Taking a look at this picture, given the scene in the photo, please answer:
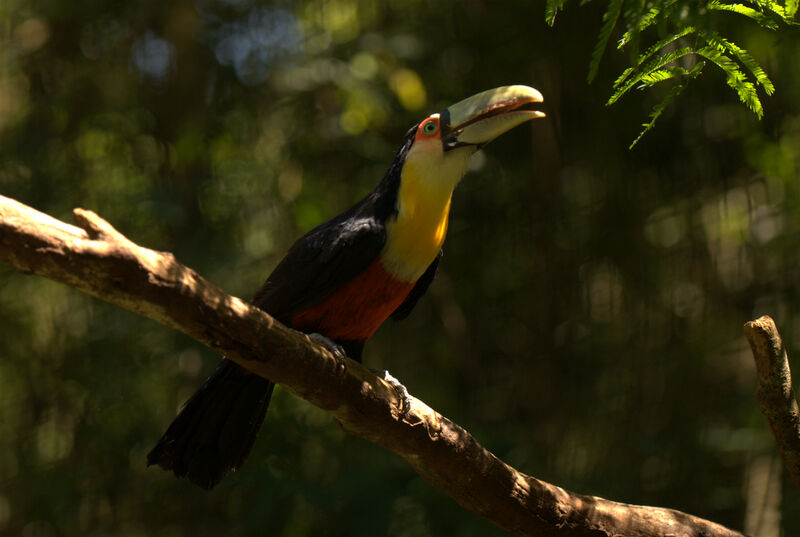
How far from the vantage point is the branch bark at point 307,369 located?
57.2 inches

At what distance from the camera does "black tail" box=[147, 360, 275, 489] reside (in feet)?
8.29

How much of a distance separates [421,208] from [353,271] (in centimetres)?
34

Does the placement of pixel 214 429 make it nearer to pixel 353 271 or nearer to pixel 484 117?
pixel 353 271

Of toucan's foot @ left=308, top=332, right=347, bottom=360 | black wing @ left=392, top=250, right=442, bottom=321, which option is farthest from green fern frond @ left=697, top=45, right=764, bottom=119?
black wing @ left=392, top=250, right=442, bottom=321

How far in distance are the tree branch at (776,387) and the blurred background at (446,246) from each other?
1.55 metres

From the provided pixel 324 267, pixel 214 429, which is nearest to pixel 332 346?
pixel 324 267

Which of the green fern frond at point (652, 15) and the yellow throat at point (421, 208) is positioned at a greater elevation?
the green fern frond at point (652, 15)

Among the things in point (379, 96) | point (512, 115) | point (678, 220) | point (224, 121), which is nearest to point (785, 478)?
point (678, 220)

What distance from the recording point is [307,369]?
6.27 feet

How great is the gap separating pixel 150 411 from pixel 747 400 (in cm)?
293

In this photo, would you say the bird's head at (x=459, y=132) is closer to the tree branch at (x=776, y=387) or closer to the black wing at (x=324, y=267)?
the black wing at (x=324, y=267)

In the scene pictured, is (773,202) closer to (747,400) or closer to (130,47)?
(747,400)

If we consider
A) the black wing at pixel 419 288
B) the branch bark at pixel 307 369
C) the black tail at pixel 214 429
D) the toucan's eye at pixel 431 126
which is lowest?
the black tail at pixel 214 429

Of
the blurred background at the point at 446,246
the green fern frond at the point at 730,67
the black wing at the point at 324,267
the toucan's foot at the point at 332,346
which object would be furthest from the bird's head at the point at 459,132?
the blurred background at the point at 446,246
